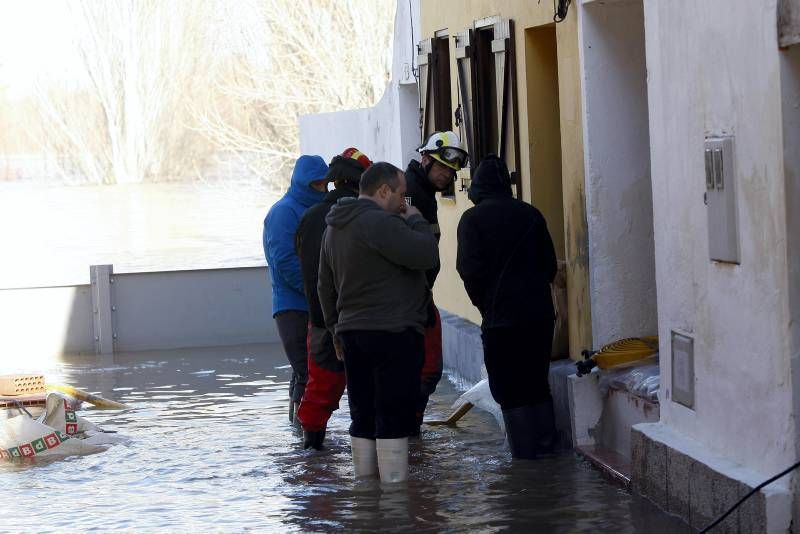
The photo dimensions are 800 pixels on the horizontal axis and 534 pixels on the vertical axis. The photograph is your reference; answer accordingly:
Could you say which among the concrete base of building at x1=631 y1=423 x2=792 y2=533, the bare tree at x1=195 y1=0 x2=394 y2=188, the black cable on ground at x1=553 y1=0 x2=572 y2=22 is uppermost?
the bare tree at x1=195 y1=0 x2=394 y2=188

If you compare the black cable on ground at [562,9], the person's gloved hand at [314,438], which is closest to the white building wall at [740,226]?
the black cable on ground at [562,9]

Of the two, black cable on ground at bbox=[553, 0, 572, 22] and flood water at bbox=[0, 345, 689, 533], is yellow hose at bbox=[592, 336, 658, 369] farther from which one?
black cable on ground at bbox=[553, 0, 572, 22]

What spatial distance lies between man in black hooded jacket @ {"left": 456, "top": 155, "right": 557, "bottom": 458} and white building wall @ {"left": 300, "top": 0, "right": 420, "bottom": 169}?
597 cm

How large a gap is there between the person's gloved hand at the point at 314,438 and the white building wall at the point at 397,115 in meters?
5.85

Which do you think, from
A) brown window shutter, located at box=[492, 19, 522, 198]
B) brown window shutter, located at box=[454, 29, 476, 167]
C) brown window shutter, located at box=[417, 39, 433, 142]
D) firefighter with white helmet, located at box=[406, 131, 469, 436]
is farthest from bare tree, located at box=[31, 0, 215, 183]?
firefighter with white helmet, located at box=[406, 131, 469, 436]

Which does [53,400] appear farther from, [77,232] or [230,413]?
[77,232]

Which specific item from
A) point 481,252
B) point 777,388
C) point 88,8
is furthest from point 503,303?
point 88,8

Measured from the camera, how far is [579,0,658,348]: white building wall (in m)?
8.07

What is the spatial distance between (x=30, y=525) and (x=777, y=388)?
358 centimetres

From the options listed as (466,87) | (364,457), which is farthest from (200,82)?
(364,457)

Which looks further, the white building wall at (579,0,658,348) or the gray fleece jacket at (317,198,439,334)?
the white building wall at (579,0,658,348)

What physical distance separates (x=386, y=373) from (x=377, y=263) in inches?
21.2

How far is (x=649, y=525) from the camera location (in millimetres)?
6352

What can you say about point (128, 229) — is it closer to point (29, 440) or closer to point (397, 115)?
point (397, 115)
